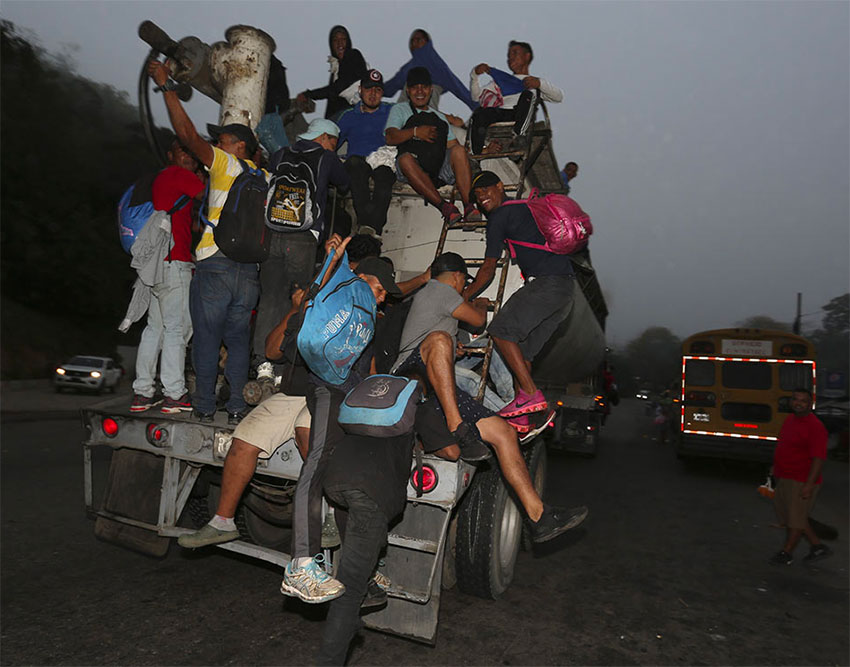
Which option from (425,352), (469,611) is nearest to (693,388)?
(469,611)

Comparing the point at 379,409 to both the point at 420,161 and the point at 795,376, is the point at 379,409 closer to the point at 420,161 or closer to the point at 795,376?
the point at 420,161

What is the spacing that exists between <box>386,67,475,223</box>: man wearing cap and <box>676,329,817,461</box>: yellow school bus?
9.02 meters

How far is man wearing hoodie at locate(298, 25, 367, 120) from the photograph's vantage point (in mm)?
6254

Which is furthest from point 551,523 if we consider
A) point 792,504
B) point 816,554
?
point 816,554

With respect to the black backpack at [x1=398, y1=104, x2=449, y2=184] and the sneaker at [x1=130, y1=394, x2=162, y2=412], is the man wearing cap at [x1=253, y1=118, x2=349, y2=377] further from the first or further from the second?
the black backpack at [x1=398, y1=104, x2=449, y2=184]

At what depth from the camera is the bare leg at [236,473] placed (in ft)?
9.43

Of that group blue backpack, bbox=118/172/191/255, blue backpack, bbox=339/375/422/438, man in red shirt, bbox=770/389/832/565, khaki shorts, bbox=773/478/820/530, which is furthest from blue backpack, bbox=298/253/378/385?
khaki shorts, bbox=773/478/820/530

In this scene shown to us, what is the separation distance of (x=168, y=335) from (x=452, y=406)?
206 centimetres

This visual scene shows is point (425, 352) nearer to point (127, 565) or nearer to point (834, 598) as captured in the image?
point (127, 565)

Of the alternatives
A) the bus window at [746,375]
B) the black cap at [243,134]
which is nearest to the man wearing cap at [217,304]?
the black cap at [243,134]

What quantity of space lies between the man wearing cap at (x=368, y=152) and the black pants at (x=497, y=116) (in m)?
0.90

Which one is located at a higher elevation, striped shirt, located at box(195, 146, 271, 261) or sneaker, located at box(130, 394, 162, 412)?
striped shirt, located at box(195, 146, 271, 261)

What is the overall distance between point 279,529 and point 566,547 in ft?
9.34

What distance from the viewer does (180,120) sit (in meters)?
3.13
